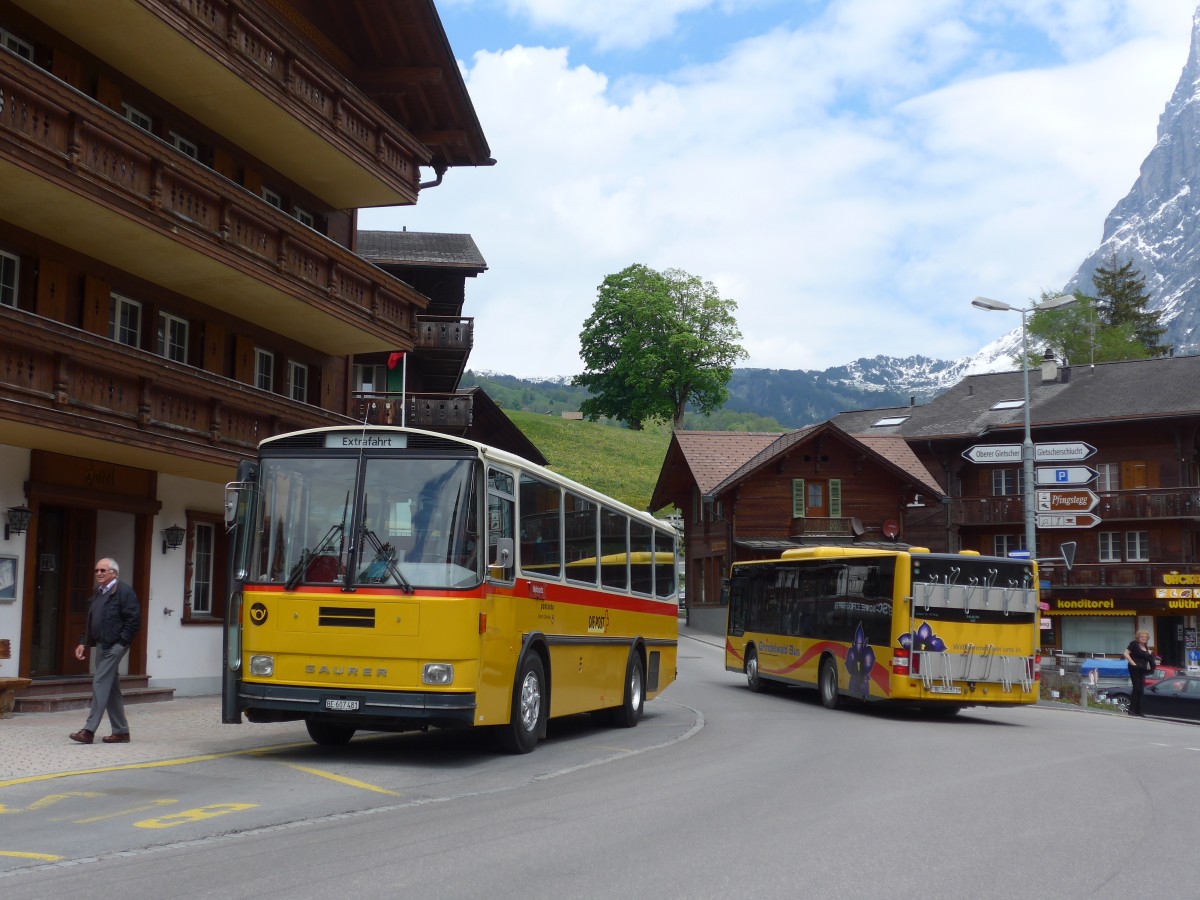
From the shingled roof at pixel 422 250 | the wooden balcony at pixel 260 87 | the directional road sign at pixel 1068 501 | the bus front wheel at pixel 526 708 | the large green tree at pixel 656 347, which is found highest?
the large green tree at pixel 656 347

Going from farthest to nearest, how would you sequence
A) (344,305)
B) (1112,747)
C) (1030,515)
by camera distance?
(1030,515)
(344,305)
(1112,747)

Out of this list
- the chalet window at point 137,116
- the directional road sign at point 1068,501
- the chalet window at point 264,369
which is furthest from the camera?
the directional road sign at point 1068,501

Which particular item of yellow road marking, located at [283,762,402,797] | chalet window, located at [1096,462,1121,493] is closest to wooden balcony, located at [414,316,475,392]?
yellow road marking, located at [283,762,402,797]

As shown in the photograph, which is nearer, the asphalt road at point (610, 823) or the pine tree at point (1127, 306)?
the asphalt road at point (610, 823)

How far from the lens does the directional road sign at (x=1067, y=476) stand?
27844 mm

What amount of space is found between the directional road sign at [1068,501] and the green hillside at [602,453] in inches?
2296

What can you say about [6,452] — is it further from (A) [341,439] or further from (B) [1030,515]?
Result: (B) [1030,515]

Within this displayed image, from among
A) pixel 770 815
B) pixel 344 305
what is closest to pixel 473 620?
pixel 770 815

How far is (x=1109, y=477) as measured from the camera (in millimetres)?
56656

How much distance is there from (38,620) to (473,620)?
9832 mm

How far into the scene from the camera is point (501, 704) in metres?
13.5

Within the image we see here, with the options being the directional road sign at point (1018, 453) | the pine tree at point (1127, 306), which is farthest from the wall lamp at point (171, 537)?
the pine tree at point (1127, 306)

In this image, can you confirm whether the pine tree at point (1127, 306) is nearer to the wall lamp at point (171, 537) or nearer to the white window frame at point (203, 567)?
the white window frame at point (203, 567)

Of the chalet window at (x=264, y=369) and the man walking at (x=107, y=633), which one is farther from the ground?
the chalet window at (x=264, y=369)
